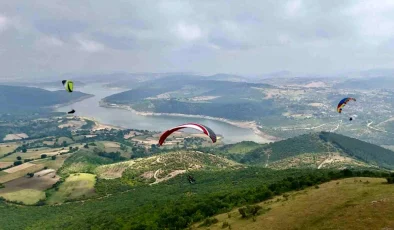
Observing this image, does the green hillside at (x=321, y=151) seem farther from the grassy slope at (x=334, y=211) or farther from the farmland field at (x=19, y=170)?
the grassy slope at (x=334, y=211)

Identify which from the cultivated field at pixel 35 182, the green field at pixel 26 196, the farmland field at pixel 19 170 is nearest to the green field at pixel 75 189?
the green field at pixel 26 196

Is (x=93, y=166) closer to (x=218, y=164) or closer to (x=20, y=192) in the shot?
(x=20, y=192)

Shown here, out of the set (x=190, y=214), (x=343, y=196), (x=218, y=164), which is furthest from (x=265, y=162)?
(x=343, y=196)

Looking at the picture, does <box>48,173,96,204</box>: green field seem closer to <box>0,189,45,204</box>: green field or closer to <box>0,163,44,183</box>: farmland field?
<box>0,189,45,204</box>: green field

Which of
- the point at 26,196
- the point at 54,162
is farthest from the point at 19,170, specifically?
the point at 26,196

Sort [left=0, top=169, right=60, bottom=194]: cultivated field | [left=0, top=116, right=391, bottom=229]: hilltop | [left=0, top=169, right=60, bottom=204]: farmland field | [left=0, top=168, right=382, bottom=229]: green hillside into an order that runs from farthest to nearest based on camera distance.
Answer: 1. [left=0, top=169, right=60, bottom=194]: cultivated field
2. [left=0, top=169, right=60, bottom=204]: farmland field
3. [left=0, top=116, right=391, bottom=229]: hilltop
4. [left=0, top=168, right=382, bottom=229]: green hillside

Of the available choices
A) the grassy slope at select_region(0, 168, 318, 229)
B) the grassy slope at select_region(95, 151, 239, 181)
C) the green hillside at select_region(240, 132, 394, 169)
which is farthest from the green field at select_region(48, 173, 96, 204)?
the green hillside at select_region(240, 132, 394, 169)
